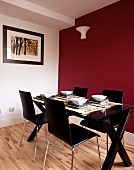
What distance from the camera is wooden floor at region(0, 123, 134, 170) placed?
1.76m

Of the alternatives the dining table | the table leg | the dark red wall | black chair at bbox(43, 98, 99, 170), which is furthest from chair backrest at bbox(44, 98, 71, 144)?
the dark red wall

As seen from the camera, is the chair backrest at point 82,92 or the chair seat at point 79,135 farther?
the chair backrest at point 82,92

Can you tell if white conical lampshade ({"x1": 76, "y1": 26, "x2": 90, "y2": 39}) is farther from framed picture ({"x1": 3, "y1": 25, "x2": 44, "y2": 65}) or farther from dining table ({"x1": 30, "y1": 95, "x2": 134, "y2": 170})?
dining table ({"x1": 30, "y1": 95, "x2": 134, "y2": 170})

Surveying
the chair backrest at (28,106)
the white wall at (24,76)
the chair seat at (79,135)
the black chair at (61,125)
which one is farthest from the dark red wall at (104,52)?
the chair backrest at (28,106)

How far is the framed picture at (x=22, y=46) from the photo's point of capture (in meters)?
2.98

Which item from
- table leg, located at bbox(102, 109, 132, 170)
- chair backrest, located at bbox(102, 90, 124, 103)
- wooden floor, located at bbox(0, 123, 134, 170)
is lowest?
wooden floor, located at bbox(0, 123, 134, 170)

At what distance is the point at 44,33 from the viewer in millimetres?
3520

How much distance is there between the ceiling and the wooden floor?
89.1 inches

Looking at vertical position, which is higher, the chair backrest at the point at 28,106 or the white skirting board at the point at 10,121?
the chair backrest at the point at 28,106

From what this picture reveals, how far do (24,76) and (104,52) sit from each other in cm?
180

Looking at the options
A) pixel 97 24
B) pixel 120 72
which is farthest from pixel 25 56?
pixel 120 72

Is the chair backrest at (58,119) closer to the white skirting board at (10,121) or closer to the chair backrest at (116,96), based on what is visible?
the chair backrest at (116,96)

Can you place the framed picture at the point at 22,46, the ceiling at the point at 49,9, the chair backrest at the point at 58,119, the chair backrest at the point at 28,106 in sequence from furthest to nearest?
the framed picture at the point at 22,46
the ceiling at the point at 49,9
the chair backrest at the point at 28,106
the chair backrest at the point at 58,119

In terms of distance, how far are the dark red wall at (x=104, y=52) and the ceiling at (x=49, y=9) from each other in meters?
0.19
